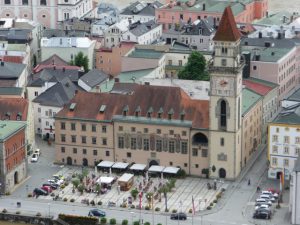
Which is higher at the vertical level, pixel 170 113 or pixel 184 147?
pixel 170 113

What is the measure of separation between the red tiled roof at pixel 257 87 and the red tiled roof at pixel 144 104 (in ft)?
39.7

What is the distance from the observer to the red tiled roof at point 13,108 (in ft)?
324

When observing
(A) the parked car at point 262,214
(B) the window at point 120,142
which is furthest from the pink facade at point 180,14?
(A) the parked car at point 262,214

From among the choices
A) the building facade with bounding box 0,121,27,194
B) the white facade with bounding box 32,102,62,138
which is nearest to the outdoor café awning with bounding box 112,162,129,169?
the building facade with bounding box 0,121,27,194

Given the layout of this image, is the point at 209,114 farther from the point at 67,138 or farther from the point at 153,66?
the point at 153,66

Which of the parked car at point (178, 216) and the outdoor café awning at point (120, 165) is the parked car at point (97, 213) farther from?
the outdoor café awning at point (120, 165)

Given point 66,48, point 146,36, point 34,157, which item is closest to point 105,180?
point 34,157

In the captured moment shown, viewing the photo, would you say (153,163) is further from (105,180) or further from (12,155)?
(12,155)

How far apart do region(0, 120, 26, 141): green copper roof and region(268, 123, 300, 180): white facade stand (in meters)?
21.5

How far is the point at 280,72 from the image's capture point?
114250mm

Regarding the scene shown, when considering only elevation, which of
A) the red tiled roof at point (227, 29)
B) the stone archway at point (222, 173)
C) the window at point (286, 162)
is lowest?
the stone archway at point (222, 173)

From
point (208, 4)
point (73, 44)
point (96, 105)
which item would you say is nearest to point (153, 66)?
point (73, 44)

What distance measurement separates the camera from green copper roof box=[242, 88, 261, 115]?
322ft

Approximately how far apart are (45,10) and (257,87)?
158ft
